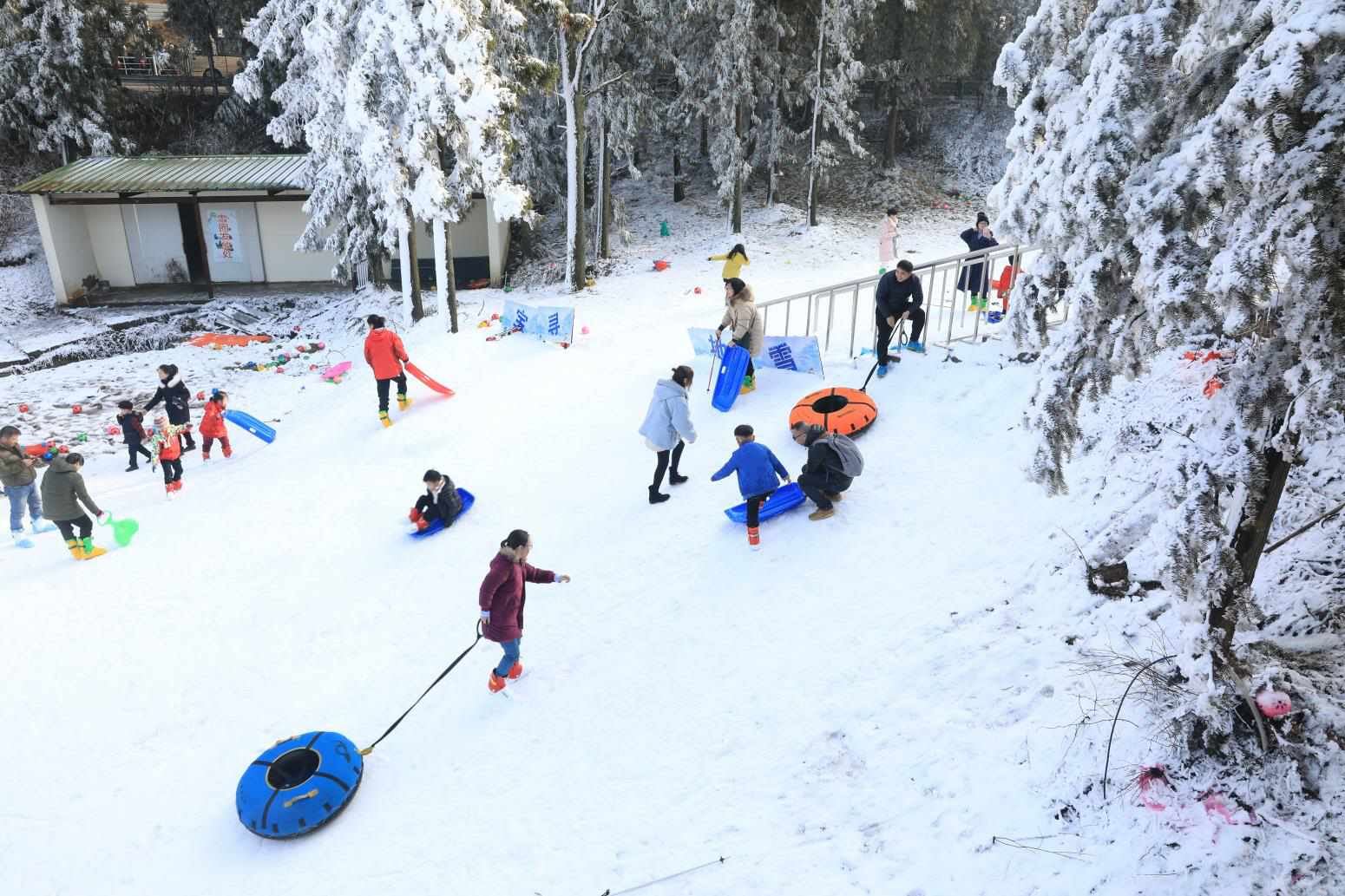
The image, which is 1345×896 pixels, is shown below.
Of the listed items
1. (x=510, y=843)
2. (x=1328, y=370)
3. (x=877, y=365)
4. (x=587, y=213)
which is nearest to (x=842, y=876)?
(x=510, y=843)

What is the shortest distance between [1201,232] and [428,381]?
11.5 m

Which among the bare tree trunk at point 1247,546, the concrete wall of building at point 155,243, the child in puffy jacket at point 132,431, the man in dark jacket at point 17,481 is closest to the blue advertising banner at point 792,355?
the bare tree trunk at point 1247,546

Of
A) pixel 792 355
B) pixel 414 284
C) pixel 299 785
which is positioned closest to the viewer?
pixel 299 785

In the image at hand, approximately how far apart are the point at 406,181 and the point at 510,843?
591 inches

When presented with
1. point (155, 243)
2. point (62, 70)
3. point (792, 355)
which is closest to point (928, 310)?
point (792, 355)

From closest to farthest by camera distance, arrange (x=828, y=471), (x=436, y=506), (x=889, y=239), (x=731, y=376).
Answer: (x=828, y=471)
(x=436, y=506)
(x=731, y=376)
(x=889, y=239)

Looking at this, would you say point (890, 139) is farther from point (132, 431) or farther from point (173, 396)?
point (132, 431)

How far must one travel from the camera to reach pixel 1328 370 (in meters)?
3.44

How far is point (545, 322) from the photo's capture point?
15.5 metres

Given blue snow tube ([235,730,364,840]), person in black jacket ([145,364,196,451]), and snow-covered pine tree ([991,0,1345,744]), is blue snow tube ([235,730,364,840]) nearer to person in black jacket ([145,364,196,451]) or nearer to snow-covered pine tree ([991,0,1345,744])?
snow-covered pine tree ([991,0,1345,744])

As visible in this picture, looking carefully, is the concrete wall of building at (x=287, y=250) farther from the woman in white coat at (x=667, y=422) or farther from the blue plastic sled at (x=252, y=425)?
the woman in white coat at (x=667, y=422)

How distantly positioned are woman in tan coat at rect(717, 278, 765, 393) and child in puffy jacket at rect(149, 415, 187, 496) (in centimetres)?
810

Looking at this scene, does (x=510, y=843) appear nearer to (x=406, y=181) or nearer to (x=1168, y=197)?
(x=1168, y=197)

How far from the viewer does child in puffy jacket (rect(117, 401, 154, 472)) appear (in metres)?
13.1
